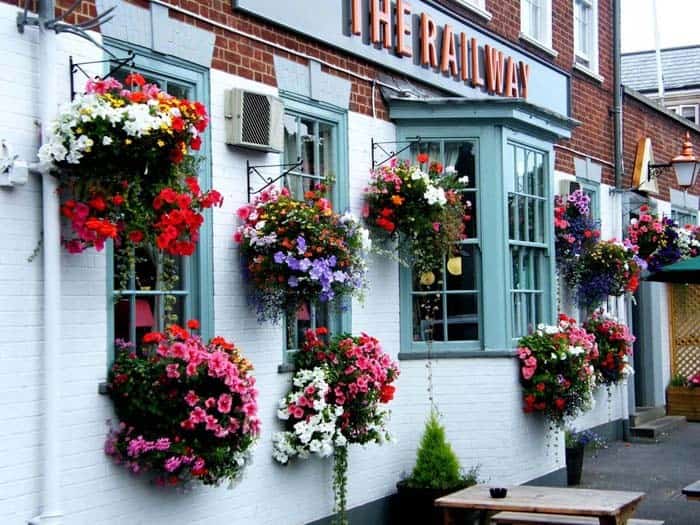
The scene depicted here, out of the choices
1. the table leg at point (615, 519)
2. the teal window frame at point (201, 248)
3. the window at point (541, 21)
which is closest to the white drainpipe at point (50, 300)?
the teal window frame at point (201, 248)

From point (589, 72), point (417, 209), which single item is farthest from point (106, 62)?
point (589, 72)

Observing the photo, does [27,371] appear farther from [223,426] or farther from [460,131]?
[460,131]

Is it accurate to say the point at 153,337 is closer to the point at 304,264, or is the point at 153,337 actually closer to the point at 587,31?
the point at 304,264

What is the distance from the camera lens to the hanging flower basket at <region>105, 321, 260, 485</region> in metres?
6.76

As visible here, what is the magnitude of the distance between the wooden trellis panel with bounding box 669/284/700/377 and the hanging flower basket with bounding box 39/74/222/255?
13.2 m

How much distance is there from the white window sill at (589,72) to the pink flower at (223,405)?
9.13m

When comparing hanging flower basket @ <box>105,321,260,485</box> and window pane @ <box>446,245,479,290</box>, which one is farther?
window pane @ <box>446,245,479,290</box>

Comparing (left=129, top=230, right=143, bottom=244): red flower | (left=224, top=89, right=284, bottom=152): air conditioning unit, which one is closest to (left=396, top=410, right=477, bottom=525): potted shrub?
(left=224, top=89, right=284, bottom=152): air conditioning unit

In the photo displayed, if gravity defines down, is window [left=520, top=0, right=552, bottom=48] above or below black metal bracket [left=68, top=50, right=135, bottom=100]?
above

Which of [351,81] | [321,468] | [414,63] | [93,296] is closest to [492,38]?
[414,63]

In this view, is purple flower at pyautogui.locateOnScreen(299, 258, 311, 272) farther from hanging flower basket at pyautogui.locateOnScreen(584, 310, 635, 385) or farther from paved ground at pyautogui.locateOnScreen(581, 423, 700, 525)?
hanging flower basket at pyautogui.locateOnScreen(584, 310, 635, 385)

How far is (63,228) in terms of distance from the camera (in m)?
6.57

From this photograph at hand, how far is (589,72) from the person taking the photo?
15141 mm

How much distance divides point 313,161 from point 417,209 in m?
0.91
